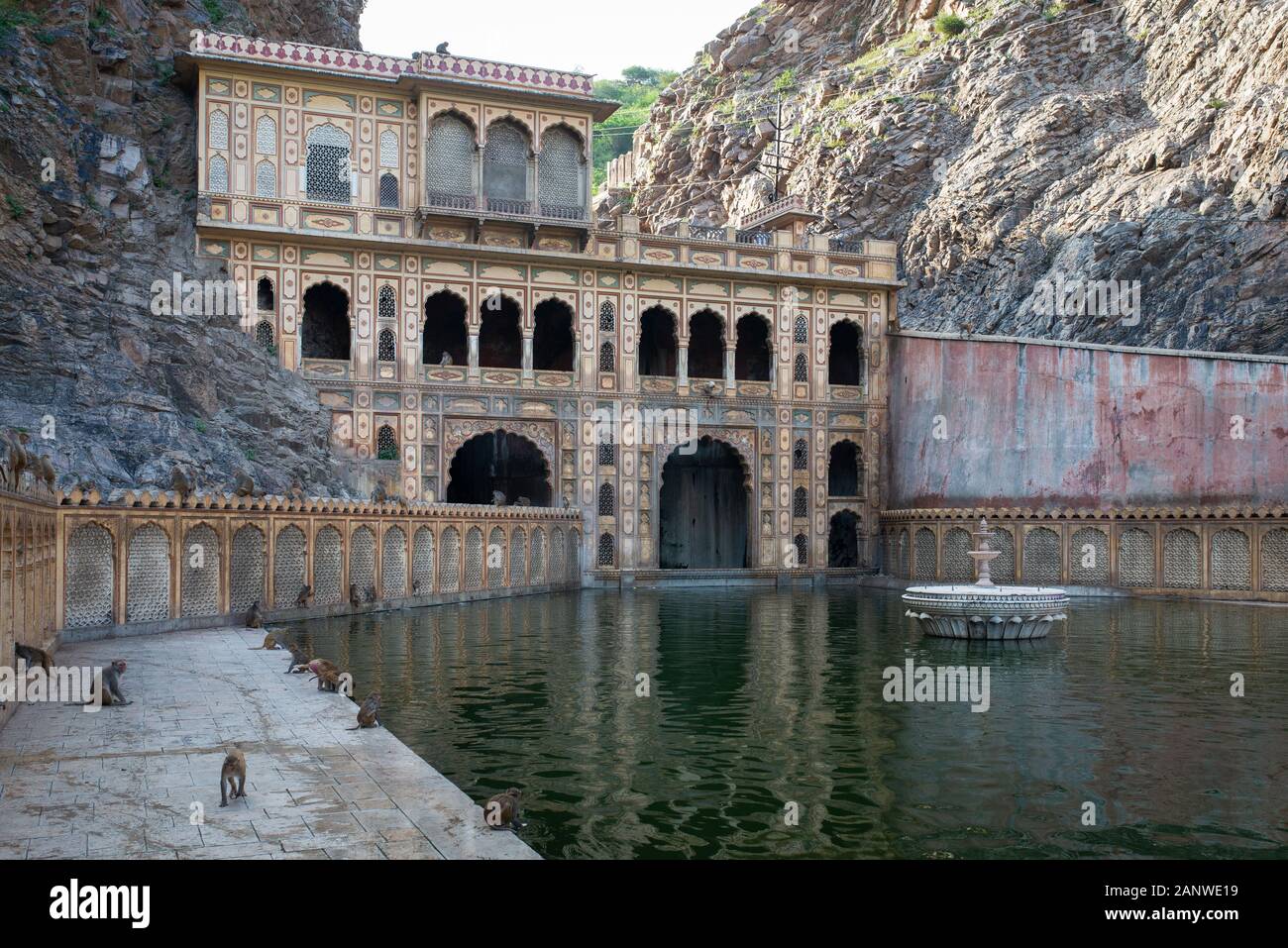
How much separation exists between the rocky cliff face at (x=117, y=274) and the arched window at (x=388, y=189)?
508cm

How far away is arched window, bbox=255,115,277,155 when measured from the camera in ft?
107

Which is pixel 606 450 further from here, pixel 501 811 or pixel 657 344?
pixel 501 811

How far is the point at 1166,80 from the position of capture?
43.8m

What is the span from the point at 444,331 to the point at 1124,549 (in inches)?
814

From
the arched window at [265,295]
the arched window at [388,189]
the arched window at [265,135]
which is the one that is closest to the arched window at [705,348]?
Result: the arched window at [388,189]

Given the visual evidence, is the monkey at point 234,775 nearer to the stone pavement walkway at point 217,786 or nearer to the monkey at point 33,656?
the stone pavement walkway at point 217,786

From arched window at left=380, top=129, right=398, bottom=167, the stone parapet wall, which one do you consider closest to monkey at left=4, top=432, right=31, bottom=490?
arched window at left=380, top=129, right=398, bottom=167

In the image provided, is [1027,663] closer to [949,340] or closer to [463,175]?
[949,340]

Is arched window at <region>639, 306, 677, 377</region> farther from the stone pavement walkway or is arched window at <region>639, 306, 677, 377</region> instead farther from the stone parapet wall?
the stone pavement walkway

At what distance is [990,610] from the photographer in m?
19.1

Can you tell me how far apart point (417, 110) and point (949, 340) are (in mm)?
16569

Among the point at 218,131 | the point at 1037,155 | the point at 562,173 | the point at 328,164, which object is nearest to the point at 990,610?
the point at 562,173

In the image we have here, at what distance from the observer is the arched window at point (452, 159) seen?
33938mm

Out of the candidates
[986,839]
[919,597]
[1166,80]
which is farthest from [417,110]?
[986,839]
